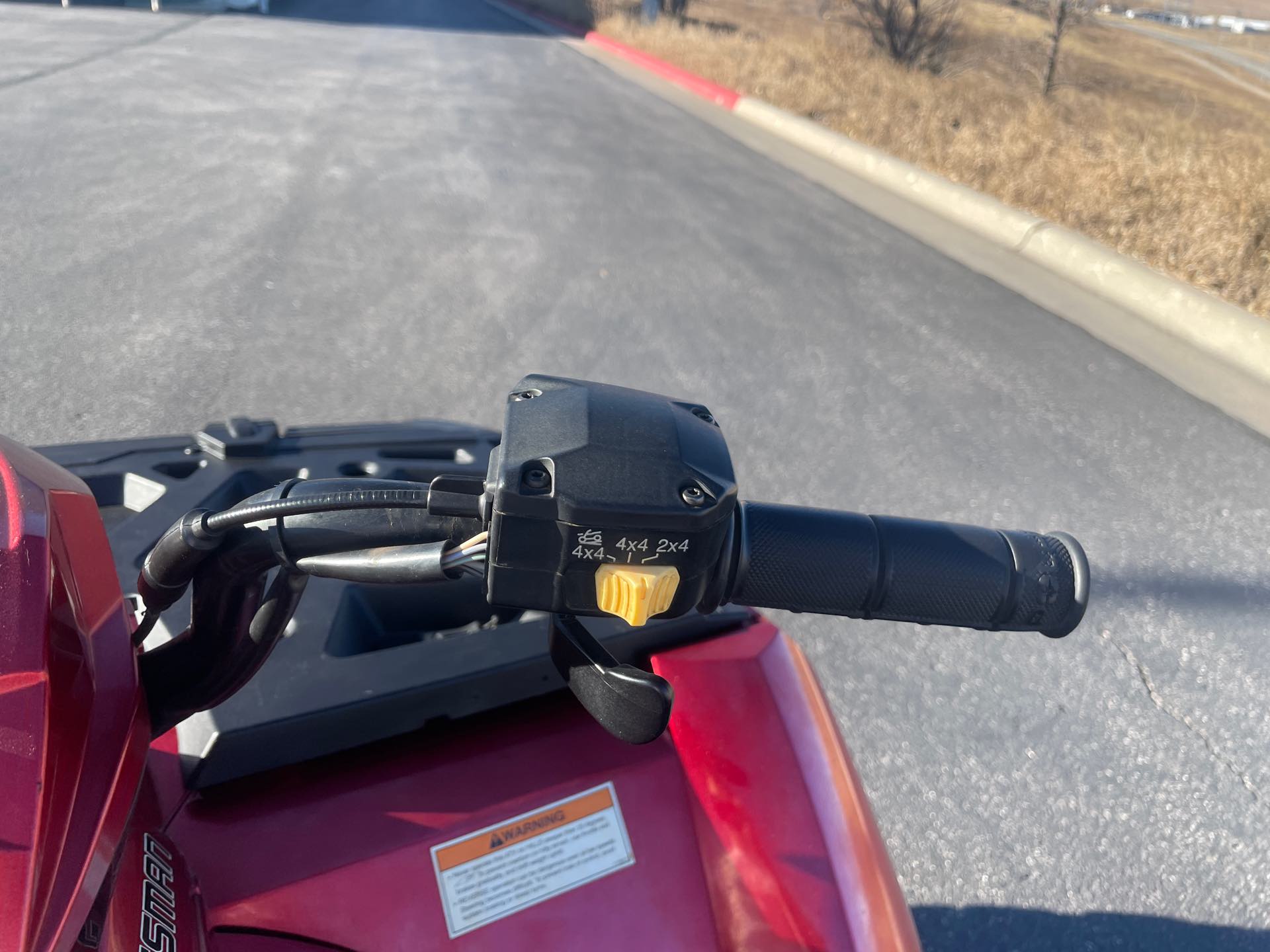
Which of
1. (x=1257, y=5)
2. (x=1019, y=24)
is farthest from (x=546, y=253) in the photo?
(x=1257, y=5)

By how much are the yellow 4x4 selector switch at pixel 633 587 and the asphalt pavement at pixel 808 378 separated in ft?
5.98

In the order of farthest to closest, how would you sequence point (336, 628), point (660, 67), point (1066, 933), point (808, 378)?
point (660, 67) → point (808, 378) → point (1066, 933) → point (336, 628)

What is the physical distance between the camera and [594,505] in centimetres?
73

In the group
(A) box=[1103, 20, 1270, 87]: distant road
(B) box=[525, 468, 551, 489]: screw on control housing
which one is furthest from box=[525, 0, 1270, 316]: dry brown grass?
(B) box=[525, 468, 551, 489]: screw on control housing

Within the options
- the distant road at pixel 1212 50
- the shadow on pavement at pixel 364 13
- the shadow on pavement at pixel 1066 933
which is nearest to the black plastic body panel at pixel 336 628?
the shadow on pavement at pixel 1066 933

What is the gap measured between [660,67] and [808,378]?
1226 cm

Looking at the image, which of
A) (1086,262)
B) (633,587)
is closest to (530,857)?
(633,587)

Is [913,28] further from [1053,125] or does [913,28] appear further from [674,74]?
[1053,125]

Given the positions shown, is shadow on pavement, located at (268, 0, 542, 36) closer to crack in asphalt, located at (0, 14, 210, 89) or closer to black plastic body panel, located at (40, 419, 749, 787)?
crack in asphalt, located at (0, 14, 210, 89)

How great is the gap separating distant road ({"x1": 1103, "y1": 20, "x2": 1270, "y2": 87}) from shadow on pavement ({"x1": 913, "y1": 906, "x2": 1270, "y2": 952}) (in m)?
22.5

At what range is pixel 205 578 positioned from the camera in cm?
95

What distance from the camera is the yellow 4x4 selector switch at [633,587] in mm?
752

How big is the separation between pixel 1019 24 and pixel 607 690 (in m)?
18.7

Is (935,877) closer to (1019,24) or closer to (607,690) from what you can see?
(607,690)
